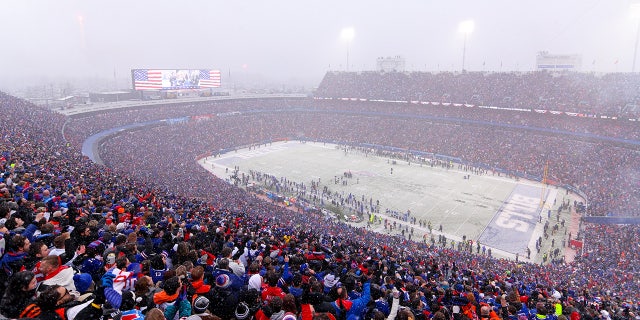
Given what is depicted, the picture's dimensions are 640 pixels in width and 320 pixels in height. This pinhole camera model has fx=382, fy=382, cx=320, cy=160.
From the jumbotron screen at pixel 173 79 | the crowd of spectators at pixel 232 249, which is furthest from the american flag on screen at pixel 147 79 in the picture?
the crowd of spectators at pixel 232 249

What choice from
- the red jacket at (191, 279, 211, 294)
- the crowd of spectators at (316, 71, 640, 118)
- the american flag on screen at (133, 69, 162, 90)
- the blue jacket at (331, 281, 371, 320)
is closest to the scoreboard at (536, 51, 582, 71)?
the crowd of spectators at (316, 71, 640, 118)

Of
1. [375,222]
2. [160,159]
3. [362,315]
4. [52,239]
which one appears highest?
[52,239]

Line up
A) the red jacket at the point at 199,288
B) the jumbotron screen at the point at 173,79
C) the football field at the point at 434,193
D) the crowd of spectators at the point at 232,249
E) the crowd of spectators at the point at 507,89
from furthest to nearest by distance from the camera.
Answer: the jumbotron screen at the point at 173,79
the crowd of spectators at the point at 507,89
the football field at the point at 434,193
the red jacket at the point at 199,288
the crowd of spectators at the point at 232,249

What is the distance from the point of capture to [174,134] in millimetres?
59938

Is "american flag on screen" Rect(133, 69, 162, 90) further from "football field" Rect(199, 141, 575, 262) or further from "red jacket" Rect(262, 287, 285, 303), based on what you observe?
"red jacket" Rect(262, 287, 285, 303)

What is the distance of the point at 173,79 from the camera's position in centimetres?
7300

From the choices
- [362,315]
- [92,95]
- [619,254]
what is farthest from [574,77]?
[92,95]

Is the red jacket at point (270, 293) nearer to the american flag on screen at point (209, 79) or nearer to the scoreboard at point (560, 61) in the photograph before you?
the american flag on screen at point (209, 79)

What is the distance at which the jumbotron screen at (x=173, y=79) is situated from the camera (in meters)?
69.7

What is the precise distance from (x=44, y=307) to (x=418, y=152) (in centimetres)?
5915

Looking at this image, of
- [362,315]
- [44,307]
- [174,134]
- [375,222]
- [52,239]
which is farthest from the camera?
[174,134]

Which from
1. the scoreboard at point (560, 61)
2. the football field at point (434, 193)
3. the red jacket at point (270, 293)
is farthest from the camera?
the scoreboard at point (560, 61)

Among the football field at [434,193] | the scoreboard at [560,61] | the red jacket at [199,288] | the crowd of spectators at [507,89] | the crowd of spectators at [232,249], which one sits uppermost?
the scoreboard at [560,61]

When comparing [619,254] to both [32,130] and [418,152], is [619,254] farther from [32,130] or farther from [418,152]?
[32,130]
